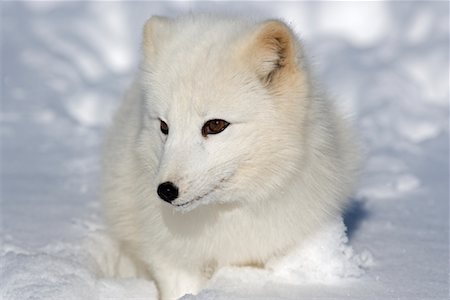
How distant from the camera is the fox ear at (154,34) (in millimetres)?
3723

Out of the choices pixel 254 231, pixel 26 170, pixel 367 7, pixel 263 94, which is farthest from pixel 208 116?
pixel 367 7

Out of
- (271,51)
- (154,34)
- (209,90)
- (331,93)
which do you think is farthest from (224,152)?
(331,93)

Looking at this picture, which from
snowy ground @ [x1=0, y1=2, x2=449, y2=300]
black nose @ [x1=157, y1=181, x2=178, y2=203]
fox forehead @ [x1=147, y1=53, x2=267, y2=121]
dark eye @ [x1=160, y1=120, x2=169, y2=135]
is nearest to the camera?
black nose @ [x1=157, y1=181, x2=178, y2=203]

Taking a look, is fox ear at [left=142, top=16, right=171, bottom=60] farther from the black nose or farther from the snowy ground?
the black nose

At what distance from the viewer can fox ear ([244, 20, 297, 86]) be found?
133 inches

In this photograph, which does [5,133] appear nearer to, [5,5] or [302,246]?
[5,5]

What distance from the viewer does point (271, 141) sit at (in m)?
3.42

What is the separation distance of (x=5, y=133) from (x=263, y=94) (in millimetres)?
3513

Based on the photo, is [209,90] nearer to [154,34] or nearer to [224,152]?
[224,152]

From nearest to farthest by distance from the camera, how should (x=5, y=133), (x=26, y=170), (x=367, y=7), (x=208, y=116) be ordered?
(x=208, y=116), (x=26, y=170), (x=5, y=133), (x=367, y=7)

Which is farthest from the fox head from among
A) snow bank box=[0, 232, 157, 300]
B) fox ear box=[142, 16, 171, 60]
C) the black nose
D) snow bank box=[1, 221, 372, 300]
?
snow bank box=[0, 232, 157, 300]

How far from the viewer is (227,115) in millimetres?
3330

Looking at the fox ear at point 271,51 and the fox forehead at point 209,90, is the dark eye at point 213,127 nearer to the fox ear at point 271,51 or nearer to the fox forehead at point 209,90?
the fox forehead at point 209,90

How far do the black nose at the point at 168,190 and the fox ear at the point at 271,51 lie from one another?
23.7 inches
